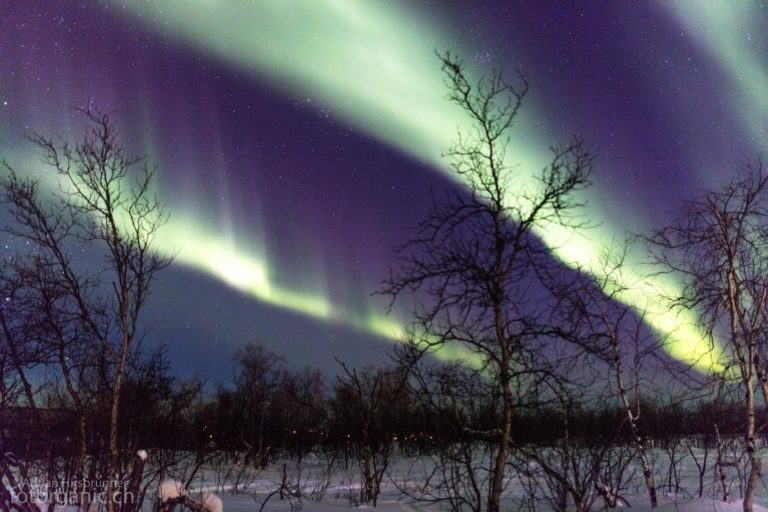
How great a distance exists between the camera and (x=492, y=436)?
670 centimetres

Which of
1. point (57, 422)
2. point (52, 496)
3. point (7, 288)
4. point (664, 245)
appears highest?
point (664, 245)

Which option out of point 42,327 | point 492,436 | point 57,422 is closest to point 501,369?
point 492,436

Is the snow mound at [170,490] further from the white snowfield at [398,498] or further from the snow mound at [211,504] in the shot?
the snow mound at [211,504]

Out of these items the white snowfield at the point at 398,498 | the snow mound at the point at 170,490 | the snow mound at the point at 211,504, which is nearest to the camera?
the snow mound at the point at 170,490

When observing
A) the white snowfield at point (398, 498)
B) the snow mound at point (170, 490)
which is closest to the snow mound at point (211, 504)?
the white snowfield at point (398, 498)

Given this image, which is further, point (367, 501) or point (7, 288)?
point (367, 501)

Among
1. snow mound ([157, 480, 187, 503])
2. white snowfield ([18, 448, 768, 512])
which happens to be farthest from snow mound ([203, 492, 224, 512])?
snow mound ([157, 480, 187, 503])

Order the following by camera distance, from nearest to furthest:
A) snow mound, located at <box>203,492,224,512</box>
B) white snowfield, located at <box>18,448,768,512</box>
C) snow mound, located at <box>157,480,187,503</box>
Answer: snow mound, located at <box>157,480,187,503</box> → white snowfield, located at <box>18,448,768,512</box> → snow mound, located at <box>203,492,224,512</box>

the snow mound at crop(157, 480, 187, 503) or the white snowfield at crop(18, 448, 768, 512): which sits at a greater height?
the snow mound at crop(157, 480, 187, 503)

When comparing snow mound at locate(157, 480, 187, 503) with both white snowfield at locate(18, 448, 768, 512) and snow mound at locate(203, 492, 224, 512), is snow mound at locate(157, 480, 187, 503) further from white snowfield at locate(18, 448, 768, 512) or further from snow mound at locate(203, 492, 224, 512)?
snow mound at locate(203, 492, 224, 512)

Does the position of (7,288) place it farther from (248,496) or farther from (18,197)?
(248,496)

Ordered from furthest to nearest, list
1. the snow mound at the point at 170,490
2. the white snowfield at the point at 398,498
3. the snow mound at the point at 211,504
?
the snow mound at the point at 211,504, the white snowfield at the point at 398,498, the snow mound at the point at 170,490

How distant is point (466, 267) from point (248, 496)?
19836 mm

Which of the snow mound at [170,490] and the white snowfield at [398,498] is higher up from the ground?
the snow mound at [170,490]
